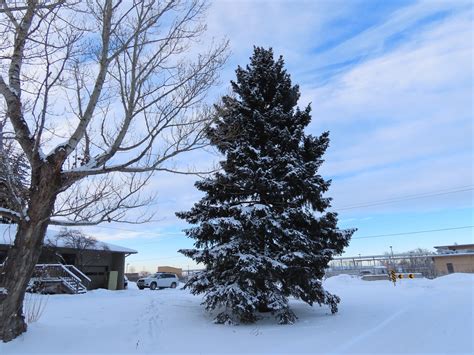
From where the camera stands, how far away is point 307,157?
11852mm

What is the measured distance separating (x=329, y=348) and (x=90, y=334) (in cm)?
472

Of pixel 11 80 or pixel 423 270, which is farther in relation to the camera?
pixel 423 270

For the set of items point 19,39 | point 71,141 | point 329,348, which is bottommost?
point 329,348

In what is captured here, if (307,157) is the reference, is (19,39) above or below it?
above

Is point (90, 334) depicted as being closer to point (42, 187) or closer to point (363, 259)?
point (42, 187)

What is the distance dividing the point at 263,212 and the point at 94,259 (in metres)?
19.4

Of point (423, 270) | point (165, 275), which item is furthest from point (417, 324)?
point (423, 270)

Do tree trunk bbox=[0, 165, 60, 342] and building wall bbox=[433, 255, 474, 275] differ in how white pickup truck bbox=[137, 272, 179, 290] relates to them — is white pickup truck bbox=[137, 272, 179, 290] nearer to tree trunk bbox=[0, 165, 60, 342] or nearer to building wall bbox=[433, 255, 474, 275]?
tree trunk bbox=[0, 165, 60, 342]

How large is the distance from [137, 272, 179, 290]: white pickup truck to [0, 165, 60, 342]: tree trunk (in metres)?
25.2

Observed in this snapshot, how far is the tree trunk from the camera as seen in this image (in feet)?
21.1

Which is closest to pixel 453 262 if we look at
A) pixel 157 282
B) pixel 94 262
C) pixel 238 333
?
pixel 157 282

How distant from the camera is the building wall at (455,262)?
45.2 meters

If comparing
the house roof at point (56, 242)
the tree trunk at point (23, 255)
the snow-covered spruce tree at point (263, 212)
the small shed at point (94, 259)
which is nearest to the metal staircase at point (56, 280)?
the small shed at point (94, 259)

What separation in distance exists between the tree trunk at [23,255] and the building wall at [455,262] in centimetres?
4823
